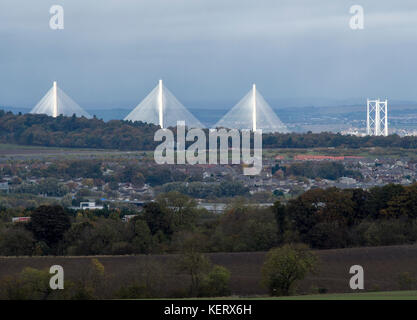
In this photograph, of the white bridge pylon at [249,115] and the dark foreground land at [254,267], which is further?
the white bridge pylon at [249,115]

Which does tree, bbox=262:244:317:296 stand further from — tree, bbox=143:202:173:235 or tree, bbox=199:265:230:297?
tree, bbox=143:202:173:235

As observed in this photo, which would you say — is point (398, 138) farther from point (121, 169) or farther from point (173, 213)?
point (173, 213)

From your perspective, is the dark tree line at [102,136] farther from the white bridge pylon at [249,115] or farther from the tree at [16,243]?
the tree at [16,243]

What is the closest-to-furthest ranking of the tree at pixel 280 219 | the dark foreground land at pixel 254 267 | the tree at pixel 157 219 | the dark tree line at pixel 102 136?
the dark foreground land at pixel 254 267
the tree at pixel 280 219
the tree at pixel 157 219
the dark tree line at pixel 102 136

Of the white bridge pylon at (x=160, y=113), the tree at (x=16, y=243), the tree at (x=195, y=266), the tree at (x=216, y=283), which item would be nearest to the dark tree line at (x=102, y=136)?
the white bridge pylon at (x=160, y=113)

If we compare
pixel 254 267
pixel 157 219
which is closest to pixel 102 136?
pixel 157 219

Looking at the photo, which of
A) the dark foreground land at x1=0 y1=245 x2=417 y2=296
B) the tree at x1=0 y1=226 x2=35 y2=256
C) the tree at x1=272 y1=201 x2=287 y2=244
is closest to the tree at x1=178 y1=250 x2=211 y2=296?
the dark foreground land at x1=0 y1=245 x2=417 y2=296

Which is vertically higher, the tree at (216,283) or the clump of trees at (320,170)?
the clump of trees at (320,170)
